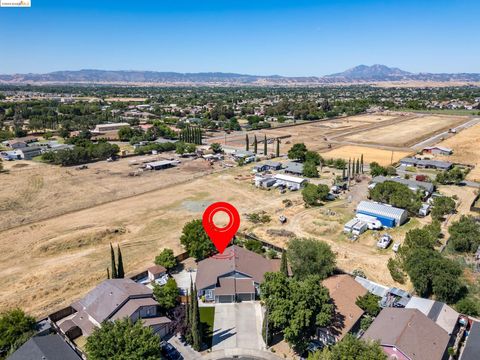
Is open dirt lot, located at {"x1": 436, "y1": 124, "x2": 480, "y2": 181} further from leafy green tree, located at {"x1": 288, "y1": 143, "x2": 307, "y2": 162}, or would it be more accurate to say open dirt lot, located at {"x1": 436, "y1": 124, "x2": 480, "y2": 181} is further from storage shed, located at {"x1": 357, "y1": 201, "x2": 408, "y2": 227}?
leafy green tree, located at {"x1": 288, "y1": 143, "x2": 307, "y2": 162}

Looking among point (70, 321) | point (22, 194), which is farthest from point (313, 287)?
point (22, 194)

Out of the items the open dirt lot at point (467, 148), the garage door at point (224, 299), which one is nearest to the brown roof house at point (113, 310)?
the garage door at point (224, 299)

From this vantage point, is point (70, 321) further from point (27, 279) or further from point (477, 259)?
point (477, 259)

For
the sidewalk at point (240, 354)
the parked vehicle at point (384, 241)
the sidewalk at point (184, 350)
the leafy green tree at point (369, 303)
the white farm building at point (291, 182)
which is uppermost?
the white farm building at point (291, 182)

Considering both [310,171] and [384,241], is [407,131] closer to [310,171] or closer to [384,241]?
[310,171]

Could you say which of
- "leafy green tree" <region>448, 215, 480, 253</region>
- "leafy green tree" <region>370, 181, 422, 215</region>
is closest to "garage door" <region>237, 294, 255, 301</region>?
"leafy green tree" <region>448, 215, 480, 253</region>

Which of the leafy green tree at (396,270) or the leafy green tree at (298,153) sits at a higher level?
the leafy green tree at (298,153)

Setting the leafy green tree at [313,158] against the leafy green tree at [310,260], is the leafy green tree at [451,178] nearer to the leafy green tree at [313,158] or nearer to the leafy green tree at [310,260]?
the leafy green tree at [313,158]
